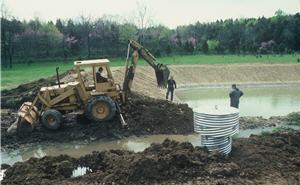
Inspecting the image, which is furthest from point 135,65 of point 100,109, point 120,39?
point 120,39

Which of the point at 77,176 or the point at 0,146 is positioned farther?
the point at 0,146

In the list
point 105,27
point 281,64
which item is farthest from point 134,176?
point 105,27

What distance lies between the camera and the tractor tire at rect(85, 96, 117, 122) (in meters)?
15.9

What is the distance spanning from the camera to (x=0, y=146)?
590 inches

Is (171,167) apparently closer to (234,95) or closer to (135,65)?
(234,95)

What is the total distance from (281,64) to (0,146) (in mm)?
30670

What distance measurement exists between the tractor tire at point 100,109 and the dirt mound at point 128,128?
0.31 metres

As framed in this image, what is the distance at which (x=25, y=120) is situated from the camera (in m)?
15.6

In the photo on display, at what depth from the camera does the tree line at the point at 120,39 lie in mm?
48844

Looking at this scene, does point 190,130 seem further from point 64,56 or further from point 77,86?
point 64,56

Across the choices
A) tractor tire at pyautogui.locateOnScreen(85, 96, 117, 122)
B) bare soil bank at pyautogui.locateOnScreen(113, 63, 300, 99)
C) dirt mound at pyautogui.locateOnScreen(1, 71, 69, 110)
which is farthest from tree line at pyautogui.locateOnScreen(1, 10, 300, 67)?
tractor tire at pyautogui.locateOnScreen(85, 96, 117, 122)

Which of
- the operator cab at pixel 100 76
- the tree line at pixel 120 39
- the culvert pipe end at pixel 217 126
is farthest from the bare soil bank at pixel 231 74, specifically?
the culvert pipe end at pixel 217 126

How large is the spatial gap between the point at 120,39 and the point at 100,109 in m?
37.9

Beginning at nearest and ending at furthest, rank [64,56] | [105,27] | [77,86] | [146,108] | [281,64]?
[77,86]
[146,108]
[281,64]
[64,56]
[105,27]
